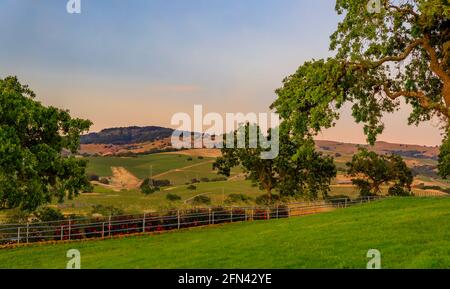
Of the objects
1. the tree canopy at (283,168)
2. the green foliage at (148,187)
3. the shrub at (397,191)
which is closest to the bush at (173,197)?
the green foliage at (148,187)

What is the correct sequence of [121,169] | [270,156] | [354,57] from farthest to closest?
[121,169] < [270,156] < [354,57]

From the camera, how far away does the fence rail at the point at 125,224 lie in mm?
37881

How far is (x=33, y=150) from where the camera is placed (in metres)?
34.0

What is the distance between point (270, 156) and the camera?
63.9 metres

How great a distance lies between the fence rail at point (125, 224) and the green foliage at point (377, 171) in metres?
25.5

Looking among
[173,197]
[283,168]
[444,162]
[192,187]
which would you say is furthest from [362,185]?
[192,187]

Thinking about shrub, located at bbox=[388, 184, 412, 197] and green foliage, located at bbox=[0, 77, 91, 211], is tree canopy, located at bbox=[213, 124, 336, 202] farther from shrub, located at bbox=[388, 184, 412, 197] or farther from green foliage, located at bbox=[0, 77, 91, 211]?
green foliage, located at bbox=[0, 77, 91, 211]

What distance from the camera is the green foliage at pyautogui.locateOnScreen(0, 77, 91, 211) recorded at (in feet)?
104

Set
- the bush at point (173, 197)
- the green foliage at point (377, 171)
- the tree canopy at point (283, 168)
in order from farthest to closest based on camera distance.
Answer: the bush at point (173, 197) < the green foliage at point (377, 171) < the tree canopy at point (283, 168)

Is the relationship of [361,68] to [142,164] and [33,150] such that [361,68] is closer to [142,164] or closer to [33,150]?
[33,150]

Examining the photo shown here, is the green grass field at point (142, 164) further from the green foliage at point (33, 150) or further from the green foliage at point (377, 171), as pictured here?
the green foliage at point (33, 150)
